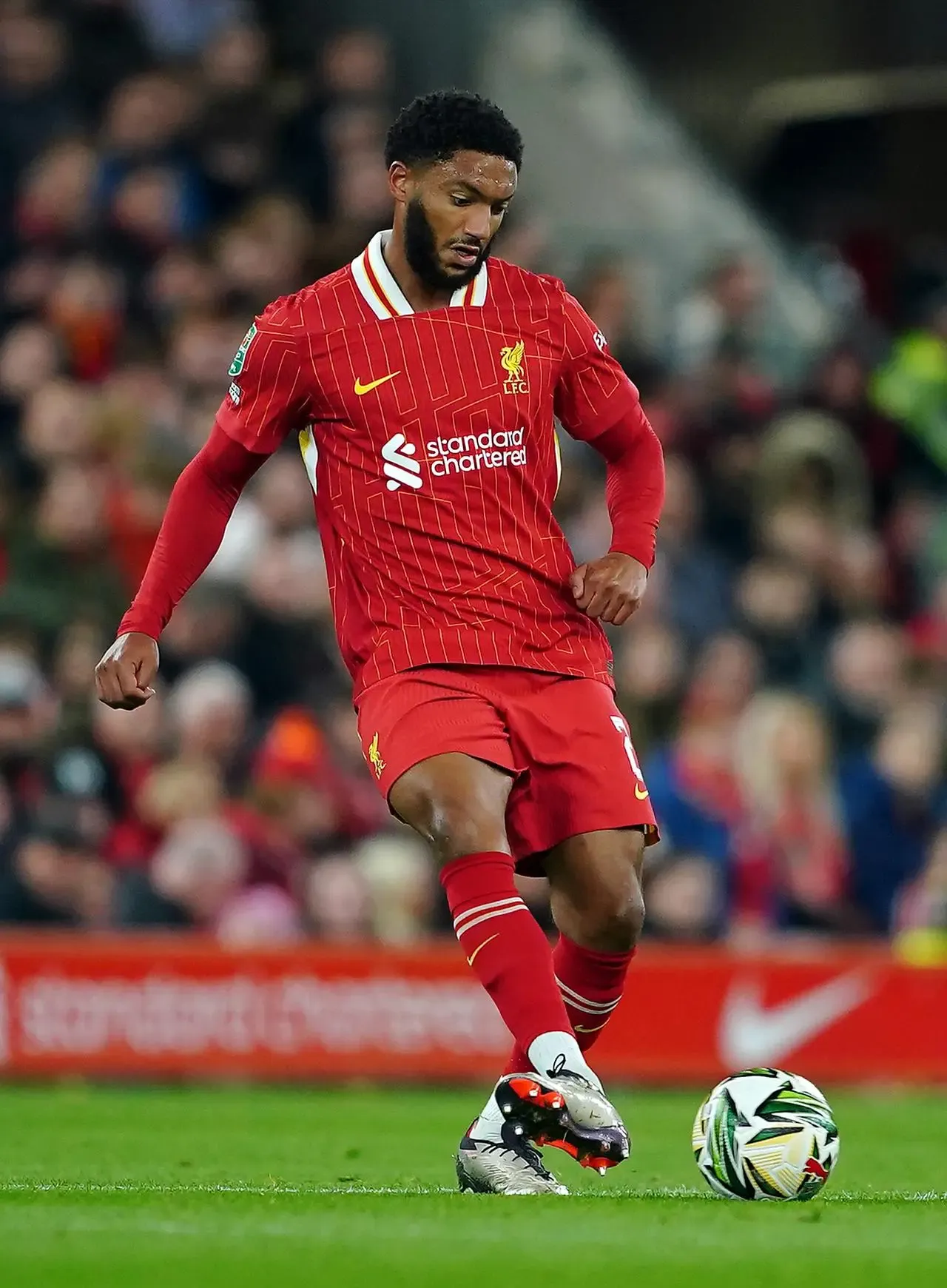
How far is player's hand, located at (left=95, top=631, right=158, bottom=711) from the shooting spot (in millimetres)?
6215

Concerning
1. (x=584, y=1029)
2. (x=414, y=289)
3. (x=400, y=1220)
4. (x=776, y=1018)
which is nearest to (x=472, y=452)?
(x=414, y=289)

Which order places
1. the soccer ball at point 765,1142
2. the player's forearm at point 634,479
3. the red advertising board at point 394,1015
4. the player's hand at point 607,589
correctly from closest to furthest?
1. the soccer ball at point 765,1142
2. the player's hand at point 607,589
3. the player's forearm at point 634,479
4. the red advertising board at point 394,1015

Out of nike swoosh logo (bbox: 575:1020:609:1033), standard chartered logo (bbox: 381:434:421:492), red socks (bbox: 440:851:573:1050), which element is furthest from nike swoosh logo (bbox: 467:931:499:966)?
standard chartered logo (bbox: 381:434:421:492)

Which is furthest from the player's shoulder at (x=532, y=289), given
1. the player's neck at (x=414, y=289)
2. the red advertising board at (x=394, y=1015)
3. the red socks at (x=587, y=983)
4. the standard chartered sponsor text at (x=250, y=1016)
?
the standard chartered sponsor text at (x=250, y=1016)

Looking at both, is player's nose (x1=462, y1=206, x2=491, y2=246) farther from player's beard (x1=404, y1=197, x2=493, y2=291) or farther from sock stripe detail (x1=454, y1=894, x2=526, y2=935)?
sock stripe detail (x1=454, y1=894, x2=526, y2=935)

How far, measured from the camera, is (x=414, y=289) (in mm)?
6332

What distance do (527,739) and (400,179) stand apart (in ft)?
4.56

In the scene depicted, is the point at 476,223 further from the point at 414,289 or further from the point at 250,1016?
the point at 250,1016

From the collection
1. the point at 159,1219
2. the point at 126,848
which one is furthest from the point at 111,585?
the point at 159,1219

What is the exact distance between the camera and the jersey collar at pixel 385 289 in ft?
20.7

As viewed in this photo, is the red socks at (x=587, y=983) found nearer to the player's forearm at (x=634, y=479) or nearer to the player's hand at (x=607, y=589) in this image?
the player's hand at (x=607, y=589)

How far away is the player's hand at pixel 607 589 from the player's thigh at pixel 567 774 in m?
0.19

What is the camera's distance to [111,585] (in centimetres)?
1262

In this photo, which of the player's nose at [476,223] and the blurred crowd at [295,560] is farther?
the blurred crowd at [295,560]
